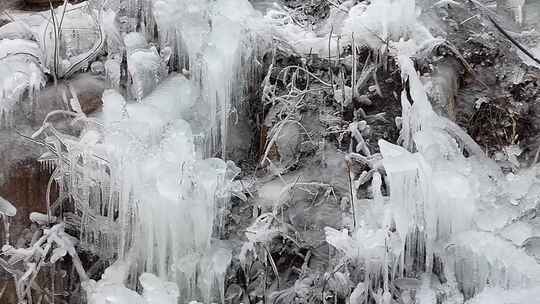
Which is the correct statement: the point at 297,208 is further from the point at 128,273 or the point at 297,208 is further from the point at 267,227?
the point at 128,273

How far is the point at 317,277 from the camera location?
2.64m

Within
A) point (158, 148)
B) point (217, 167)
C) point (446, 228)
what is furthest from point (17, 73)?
point (446, 228)

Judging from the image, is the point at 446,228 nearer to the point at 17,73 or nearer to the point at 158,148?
the point at 158,148

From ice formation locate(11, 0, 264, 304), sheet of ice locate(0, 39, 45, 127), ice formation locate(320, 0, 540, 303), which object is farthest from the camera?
sheet of ice locate(0, 39, 45, 127)

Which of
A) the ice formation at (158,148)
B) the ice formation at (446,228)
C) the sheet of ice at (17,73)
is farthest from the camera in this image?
the sheet of ice at (17,73)

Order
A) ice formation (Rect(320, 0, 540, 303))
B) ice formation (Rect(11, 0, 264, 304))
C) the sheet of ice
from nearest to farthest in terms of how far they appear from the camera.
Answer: ice formation (Rect(320, 0, 540, 303)) < ice formation (Rect(11, 0, 264, 304)) < the sheet of ice

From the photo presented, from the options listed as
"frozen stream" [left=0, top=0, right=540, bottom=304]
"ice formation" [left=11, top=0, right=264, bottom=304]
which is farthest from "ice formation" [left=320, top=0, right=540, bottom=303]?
"ice formation" [left=11, top=0, right=264, bottom=304]

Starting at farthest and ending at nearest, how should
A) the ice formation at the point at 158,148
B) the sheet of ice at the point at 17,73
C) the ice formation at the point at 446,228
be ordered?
the sheet of ice at the point at 17,73, the ice formation at the point at 158,148, the ice formation at the point at 446,228

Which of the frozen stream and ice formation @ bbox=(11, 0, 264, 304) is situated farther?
ice formation @ bbox=(11, 0, 264, 304)

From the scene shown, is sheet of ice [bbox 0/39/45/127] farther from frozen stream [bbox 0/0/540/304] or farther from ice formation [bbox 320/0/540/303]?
ice formation [bbox 320/0/540/303]

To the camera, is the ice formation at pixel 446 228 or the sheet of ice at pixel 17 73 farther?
the sheet of ice at pixel 17 73

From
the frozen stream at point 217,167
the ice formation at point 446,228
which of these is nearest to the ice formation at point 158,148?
the frozen stream at point 217,167

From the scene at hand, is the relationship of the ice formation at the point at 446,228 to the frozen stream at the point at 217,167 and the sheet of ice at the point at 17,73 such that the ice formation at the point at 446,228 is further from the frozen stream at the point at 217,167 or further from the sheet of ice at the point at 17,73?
the sheet of ice at the point at 17,73

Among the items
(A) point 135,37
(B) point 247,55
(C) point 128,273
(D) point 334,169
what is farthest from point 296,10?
(C) point 128,273
